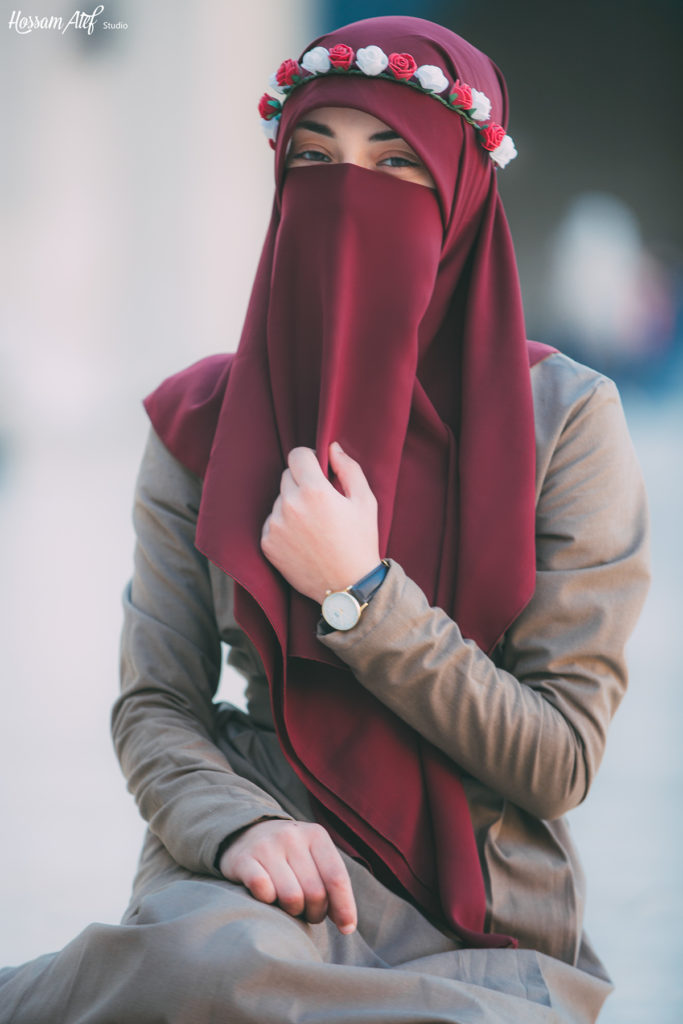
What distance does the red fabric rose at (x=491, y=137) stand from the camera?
1302mm

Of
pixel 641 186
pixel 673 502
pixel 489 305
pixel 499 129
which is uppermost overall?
pixel 499 129

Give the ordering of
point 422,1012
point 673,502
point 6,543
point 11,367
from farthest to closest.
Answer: point 11,367
point 673,502
point 6,543
point 422,1012

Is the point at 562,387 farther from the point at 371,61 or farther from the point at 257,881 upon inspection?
the point at 257,881

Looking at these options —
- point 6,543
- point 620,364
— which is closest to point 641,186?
point 620,364

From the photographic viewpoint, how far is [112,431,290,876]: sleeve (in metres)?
1.12

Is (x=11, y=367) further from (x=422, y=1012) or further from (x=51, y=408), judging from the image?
(x=422, y=1012)

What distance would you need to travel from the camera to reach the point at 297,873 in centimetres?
99

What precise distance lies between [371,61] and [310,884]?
83cm

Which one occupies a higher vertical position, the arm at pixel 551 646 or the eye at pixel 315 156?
the eye at pixel 315 156

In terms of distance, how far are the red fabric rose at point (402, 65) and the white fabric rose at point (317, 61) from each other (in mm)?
71

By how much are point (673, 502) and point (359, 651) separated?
15.0ft

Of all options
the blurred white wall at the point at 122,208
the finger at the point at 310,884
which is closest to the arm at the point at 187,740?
the finger at the point at 310,884

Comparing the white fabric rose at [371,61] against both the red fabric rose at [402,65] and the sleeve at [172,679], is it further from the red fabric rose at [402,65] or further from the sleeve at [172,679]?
the sleeve at [172,679]

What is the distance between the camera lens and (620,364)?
7977mm
